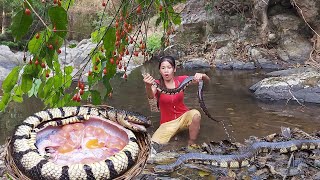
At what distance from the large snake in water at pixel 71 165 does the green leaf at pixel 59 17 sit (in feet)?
1.94

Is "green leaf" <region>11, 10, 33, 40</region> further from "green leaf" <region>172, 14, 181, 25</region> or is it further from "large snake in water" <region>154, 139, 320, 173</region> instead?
"large snake in water" <region>154, 139, 320, 173</region>

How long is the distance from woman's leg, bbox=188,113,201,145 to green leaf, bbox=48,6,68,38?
407cm

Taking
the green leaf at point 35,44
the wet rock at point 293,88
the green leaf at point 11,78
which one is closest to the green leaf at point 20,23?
the green leaf at point 35,44

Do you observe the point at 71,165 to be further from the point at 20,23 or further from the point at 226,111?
the point at 226,111

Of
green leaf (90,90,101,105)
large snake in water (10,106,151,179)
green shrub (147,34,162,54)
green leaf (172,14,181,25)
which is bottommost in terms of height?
large snake in water (10,106,151,179)

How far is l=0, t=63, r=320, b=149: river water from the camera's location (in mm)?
6801

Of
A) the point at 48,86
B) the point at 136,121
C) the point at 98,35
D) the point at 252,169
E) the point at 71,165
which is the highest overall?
the point at 98,35

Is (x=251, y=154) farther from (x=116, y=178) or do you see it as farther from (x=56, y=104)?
(x=116, y=178)

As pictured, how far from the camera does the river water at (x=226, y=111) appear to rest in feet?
22.3

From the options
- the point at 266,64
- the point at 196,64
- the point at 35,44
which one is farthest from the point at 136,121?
the point at 196,64

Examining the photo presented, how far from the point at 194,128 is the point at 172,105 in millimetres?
462

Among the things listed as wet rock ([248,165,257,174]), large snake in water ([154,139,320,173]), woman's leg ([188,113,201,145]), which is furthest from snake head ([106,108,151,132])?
woman's leg ([188,113,201,145])

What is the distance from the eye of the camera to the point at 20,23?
5.31 ft

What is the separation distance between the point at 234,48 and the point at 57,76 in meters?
12.8
